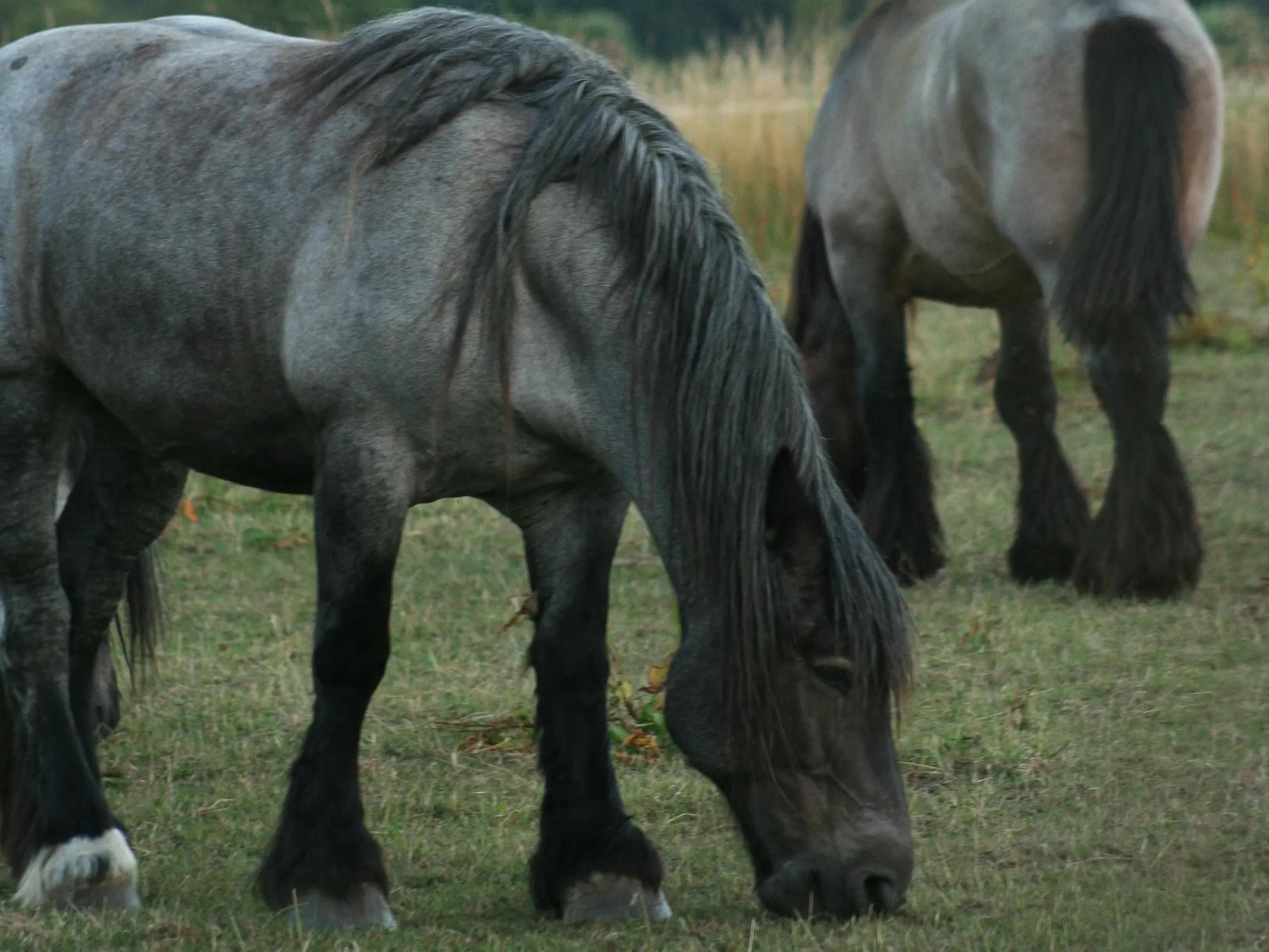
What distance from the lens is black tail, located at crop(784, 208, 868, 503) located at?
6.76m

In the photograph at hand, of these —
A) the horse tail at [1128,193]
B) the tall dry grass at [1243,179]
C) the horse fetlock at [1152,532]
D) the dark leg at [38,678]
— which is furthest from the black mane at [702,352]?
the tall dry grass at [1243,179]

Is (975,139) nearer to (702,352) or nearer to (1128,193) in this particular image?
(1128,193)

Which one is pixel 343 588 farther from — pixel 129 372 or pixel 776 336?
pixel 776 336

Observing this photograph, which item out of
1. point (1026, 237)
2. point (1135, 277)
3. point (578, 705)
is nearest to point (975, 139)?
point (1026, 237)

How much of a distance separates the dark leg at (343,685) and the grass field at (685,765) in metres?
0.09

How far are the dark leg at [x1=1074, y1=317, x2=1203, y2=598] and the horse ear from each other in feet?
9.29

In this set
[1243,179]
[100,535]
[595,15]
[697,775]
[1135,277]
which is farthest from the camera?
[595,15]

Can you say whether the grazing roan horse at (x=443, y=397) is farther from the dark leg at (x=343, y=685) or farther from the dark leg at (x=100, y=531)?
the dark leg at (x=100, y=531)

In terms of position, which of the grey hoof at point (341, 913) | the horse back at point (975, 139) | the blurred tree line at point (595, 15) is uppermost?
the horse back at point (975, 139)

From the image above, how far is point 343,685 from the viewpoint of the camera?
126 inches

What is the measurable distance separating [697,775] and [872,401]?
8.01 feet

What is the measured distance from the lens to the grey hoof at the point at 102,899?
335 centimetres

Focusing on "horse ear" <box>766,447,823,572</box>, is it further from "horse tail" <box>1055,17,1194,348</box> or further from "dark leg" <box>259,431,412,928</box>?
"horse tail" <box>1055,17,1194,348</box>

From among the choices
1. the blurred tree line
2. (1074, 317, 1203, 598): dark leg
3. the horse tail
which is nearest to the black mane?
the blurred tree line
